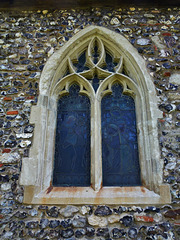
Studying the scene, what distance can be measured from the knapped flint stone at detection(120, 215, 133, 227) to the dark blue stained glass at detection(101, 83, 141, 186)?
516mm

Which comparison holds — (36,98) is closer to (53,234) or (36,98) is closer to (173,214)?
(53,234)

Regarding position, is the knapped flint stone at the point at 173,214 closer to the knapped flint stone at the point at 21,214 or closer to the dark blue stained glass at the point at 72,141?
the dark blue stained glass at the point at 72,141

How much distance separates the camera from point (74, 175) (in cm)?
320

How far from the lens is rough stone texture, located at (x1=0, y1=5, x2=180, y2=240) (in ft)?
8.79

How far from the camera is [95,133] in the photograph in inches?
129

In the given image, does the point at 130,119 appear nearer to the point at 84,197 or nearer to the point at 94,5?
the point at 84,197

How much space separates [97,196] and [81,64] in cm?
243

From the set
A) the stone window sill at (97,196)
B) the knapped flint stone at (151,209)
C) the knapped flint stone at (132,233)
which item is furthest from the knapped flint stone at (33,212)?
the knapped flint stone at (151,209)

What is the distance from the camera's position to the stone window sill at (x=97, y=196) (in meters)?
2.81

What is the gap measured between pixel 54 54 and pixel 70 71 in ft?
1.38

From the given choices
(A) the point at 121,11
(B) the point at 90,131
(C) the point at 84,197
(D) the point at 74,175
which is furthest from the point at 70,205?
(A) the point at 121,11

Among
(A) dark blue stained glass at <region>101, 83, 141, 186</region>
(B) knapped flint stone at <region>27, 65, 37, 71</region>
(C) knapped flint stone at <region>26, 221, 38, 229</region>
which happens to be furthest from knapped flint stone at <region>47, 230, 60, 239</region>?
(B) knapped flint stone at <region>27, 65, 37, 71</region>

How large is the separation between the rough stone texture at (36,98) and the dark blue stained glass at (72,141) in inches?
18.5

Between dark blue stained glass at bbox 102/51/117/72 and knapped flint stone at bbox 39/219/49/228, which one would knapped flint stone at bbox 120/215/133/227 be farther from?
dark blue stained glass at bbox 102/51/117/72
